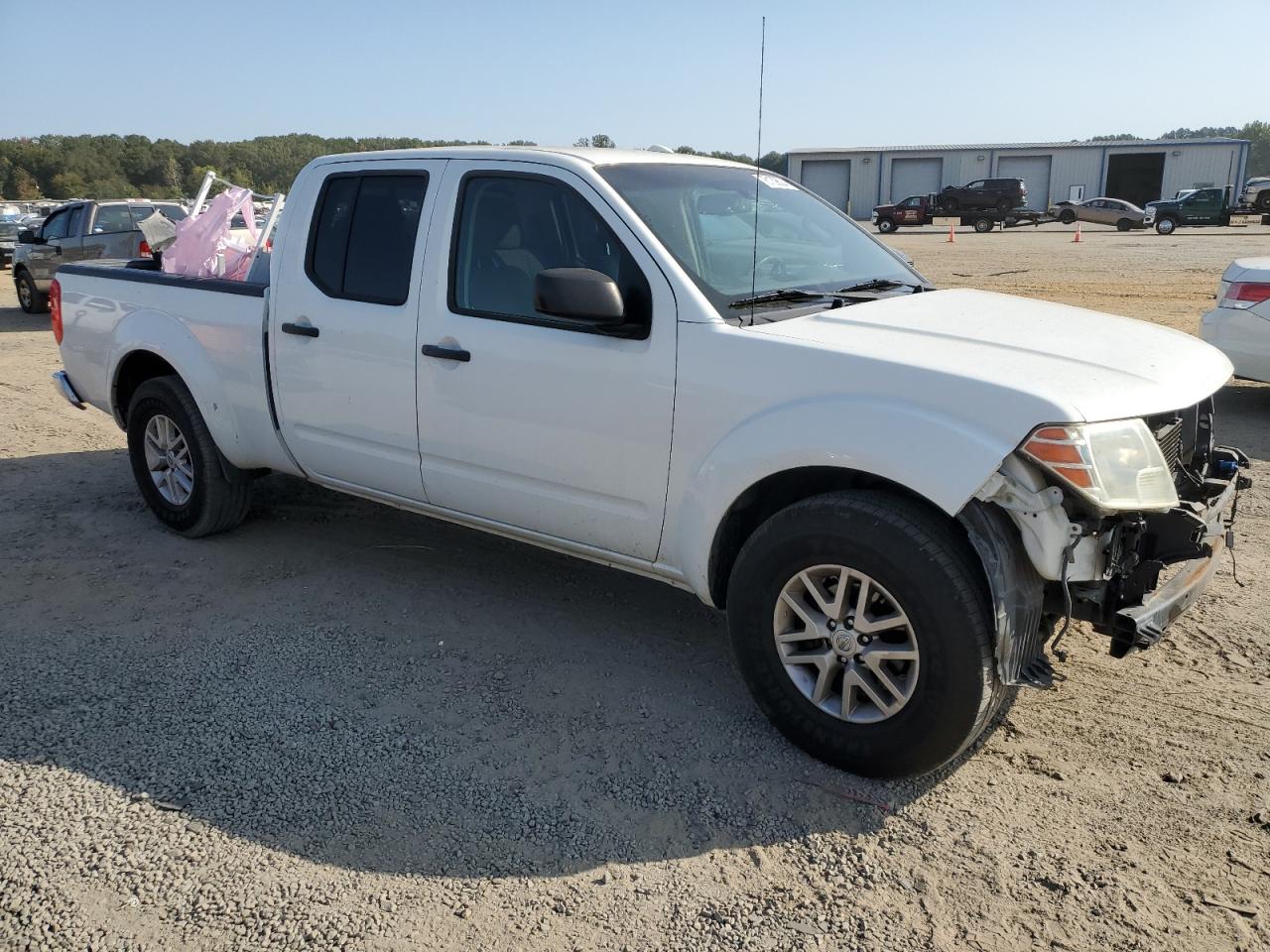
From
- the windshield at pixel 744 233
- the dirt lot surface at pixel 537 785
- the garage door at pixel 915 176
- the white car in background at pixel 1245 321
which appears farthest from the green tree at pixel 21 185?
the windshield at pixel 744 233

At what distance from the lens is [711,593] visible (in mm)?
3691

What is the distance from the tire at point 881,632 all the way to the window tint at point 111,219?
51.1 feet

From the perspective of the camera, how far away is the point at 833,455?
3211 mm

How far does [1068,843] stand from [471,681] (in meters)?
2.20

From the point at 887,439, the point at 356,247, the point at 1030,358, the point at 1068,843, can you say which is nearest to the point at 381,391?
the point at 356,247

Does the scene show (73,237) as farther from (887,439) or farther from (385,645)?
(887,439)

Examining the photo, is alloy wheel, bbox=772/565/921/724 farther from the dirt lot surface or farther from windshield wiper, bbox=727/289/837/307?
windshield wiper, bbox=727/289/837/307

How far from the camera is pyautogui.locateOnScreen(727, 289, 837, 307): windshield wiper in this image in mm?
3729

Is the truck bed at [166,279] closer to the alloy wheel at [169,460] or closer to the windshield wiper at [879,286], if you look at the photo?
the alloy wheel at [169,460]

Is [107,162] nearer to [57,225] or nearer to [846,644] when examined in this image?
[57,225]

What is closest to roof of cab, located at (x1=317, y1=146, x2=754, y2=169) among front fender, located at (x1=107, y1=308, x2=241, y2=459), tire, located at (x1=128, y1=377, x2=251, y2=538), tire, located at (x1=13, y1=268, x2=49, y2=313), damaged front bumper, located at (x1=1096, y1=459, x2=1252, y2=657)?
front fender, located at (x1=107, y1=308, x2=241, y2=459)

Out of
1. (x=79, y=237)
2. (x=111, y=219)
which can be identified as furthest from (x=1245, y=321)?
(x=79, y=237)

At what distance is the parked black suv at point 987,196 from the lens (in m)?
45.6

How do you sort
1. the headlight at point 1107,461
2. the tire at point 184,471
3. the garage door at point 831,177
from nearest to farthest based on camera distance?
the headlight at point 1107,461 → the tire at point 184,471 → the garage door at point 831,177
